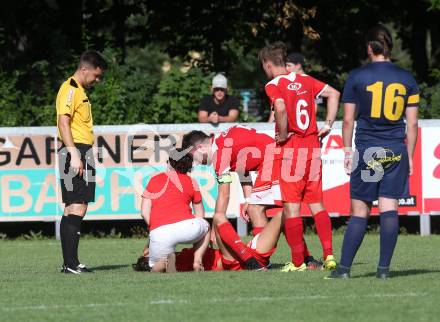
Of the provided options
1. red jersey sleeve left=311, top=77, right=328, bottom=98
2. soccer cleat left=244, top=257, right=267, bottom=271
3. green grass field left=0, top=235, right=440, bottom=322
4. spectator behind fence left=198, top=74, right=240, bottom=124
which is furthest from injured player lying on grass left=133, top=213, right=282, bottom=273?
spectator behind fence left=198, top=74, right=240, bottom=124

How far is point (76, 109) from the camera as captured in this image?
38.2 ft

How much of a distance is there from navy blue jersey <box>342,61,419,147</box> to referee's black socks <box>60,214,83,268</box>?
315cm

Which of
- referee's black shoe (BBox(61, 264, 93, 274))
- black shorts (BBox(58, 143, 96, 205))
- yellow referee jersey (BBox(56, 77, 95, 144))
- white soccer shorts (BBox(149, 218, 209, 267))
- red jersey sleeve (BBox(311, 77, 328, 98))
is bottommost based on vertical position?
referee's black shoe (BBox(61, 264, 93, 274))

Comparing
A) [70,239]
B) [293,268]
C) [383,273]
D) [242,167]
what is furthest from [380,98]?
[70,239]

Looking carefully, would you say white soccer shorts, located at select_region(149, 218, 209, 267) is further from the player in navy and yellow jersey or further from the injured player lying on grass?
the player in navy and yellow jersey

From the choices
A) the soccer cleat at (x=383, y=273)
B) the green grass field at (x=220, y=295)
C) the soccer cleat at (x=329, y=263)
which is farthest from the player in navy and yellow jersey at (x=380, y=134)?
the soccer cleat at (x=329, y=263)

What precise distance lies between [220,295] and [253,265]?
2.40 metres

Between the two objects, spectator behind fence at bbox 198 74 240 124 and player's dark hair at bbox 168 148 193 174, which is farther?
spectator behind fence at bbox 198 74 240 124

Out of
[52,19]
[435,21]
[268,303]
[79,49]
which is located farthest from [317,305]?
[435,21]

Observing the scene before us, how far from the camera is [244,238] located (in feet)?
55.2

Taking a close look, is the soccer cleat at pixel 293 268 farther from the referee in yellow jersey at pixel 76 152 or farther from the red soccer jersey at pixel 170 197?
the referee in yellow jersey at pixel 76 152

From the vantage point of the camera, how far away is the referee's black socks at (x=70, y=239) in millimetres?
11656

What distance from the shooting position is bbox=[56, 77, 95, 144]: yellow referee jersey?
37.8ft

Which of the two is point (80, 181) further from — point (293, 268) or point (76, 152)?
point (293, 268)
